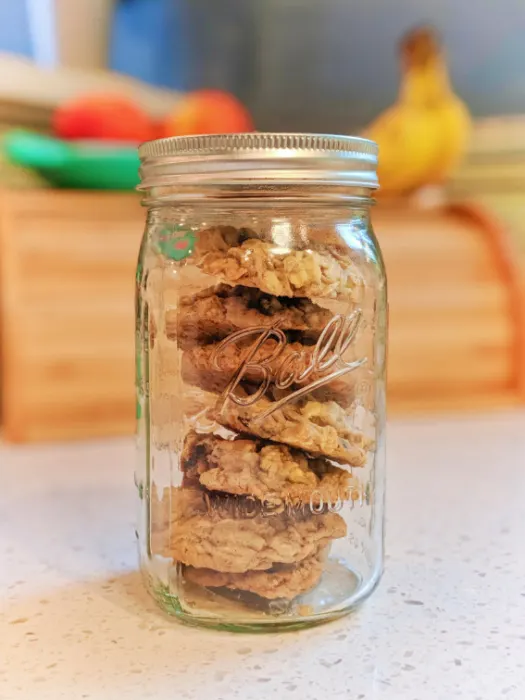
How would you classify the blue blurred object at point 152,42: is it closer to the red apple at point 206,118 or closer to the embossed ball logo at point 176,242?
the red apple at point 206,118

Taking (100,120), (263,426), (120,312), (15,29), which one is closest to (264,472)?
(263,426)

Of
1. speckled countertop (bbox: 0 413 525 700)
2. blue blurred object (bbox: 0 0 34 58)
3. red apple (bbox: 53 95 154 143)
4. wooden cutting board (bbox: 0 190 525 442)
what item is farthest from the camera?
blue blurred object (bbox: 0 0 34 58)

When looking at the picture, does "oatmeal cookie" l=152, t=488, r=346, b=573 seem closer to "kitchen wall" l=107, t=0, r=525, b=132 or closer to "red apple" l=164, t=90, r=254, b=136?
"red apple" l=164, t=90, r=254, b=136

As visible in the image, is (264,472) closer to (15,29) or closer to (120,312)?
(120,312)

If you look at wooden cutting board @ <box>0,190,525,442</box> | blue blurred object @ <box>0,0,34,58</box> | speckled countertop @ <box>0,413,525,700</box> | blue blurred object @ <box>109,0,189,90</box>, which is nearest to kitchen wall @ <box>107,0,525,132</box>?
blue blurred object @ <box>109,0,189,90</box>

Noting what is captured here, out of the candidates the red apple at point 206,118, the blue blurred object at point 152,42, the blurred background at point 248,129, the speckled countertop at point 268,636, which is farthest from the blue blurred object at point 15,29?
the speckled countertop at point 268,636

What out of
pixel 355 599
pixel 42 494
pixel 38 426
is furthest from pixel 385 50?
pixel 355 599

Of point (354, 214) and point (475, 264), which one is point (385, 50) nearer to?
point (475, 264)
